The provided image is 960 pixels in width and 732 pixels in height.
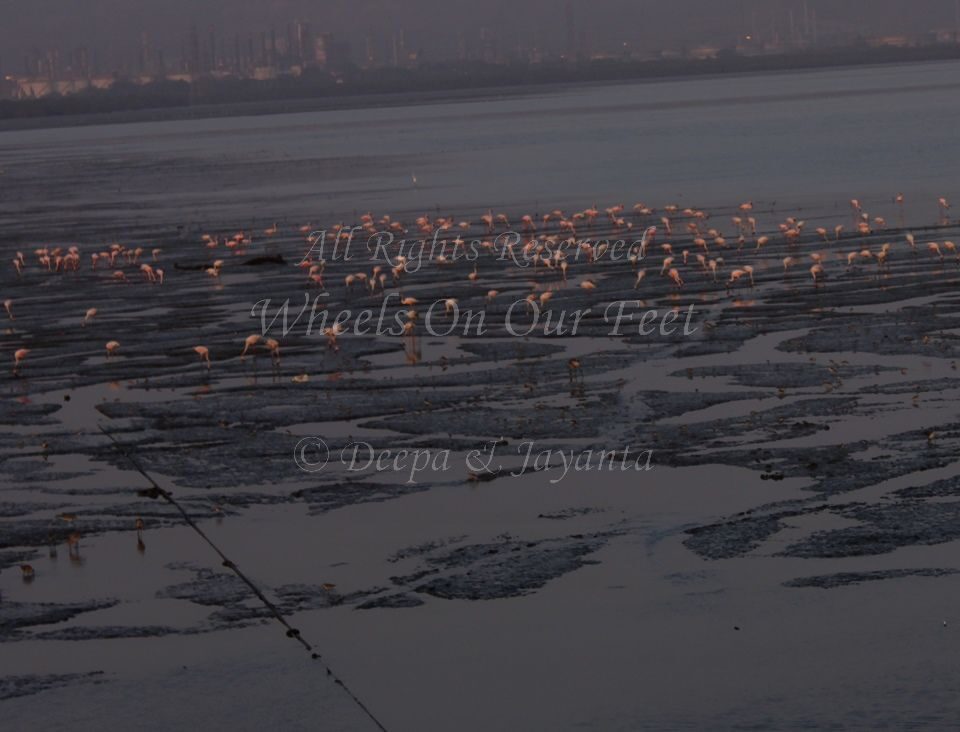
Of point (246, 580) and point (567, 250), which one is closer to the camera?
point (246, 580)

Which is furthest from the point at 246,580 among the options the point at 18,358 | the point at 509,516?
the point at 18,358

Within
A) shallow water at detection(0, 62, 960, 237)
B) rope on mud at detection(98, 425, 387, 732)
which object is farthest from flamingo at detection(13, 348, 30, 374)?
shallow water at detection(0, 62, 960, 237)

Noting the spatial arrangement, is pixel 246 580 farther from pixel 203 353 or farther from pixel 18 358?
pixel 18 358

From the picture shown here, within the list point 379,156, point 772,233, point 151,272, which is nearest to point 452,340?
point 151,272

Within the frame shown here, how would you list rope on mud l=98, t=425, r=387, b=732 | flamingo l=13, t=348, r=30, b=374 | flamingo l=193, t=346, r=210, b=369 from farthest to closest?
1. flamingo l=13, t=348, r=30, b=374
2. flamingo l=193, t=346, r=210, b=369
3. rope on mud l=98, t=425, r=387, b=732

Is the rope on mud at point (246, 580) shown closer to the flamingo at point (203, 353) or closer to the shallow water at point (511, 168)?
the flamingo at point (203, 353)

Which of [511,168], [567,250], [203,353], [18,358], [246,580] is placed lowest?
[511,168]

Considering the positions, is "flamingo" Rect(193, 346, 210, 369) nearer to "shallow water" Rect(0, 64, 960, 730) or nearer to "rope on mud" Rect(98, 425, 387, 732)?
"shallow water" Rect(0, 64, 960, 730)
